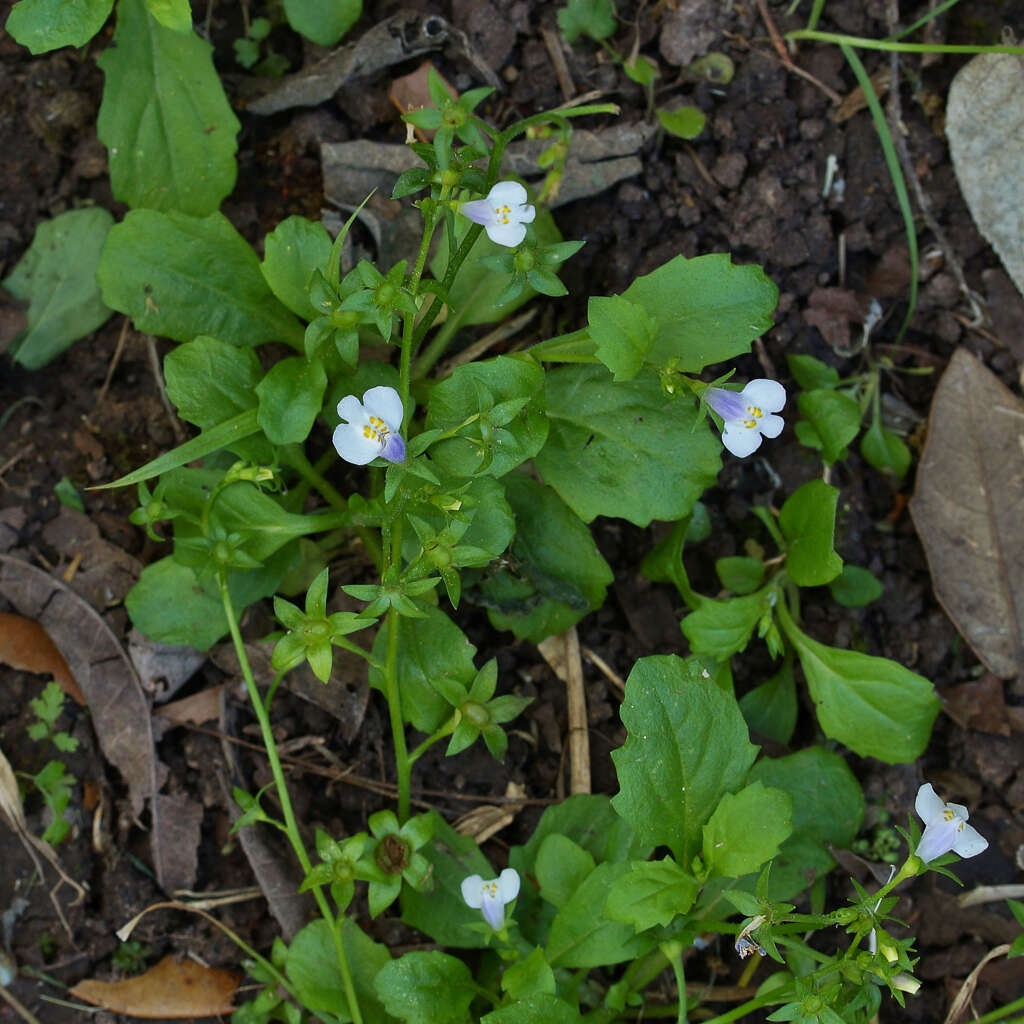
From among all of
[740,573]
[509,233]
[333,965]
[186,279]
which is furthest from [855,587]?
[186,279]

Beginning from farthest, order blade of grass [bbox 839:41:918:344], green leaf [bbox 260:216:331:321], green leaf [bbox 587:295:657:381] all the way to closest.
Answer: blade of grass [bbox 839:41:918:344], green leaf [bbox 260:216:331:321], green leaf [bbox 587:295:657:381]

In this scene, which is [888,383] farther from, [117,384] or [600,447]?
[117,384]

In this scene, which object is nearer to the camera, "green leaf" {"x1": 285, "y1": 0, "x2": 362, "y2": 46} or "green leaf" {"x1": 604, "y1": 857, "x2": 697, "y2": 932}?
"green leaf" {"x1": 604, "y1": 857, "x2": 697, "y2": 932}

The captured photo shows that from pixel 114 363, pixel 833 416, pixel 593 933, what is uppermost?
pixel 114 363

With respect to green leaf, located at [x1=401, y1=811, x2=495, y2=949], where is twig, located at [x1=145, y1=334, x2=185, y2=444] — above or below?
above

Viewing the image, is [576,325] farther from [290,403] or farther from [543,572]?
[290,403]

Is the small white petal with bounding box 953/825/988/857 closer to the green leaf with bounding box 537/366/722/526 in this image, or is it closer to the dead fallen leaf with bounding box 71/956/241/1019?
the green leaf with bounding box 537/366/722/526

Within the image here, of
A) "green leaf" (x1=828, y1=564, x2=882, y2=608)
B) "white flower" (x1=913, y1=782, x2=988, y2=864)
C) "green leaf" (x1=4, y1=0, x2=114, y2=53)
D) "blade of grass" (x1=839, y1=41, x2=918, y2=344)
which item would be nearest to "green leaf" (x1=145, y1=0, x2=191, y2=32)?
"green leaf" (x1=4, y1=0, x2=114, y2=53)
